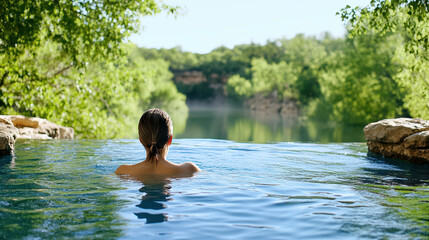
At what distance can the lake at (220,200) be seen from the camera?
12.9ft

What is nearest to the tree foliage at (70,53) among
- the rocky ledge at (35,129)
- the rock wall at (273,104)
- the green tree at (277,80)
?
the rocky ledge at (35,129)

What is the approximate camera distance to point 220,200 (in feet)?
17.0

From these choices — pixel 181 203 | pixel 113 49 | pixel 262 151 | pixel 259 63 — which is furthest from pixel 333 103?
pixel 259 63

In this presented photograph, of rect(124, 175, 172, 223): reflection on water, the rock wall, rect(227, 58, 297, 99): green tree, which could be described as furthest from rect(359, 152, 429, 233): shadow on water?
rect(227, 58, 297, 99): green tree

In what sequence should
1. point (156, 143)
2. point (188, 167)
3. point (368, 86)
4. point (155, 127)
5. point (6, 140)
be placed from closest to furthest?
point (155, 127)
point (156, 143)
point (188, 167)
point (6, 140)
point (368, 86)

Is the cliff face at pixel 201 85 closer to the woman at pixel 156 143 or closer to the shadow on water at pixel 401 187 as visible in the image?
the shadow on water at pixel 401 187

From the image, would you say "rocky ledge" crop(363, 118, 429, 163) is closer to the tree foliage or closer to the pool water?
the pool water

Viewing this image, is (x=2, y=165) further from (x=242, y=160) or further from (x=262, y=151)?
(x=262, y=151)

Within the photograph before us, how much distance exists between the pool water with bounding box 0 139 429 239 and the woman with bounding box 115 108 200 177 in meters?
0.16

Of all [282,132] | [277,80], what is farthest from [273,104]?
[282,132]

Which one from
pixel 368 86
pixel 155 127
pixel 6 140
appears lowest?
pixel 6 140

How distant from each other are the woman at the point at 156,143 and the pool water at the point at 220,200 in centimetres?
16

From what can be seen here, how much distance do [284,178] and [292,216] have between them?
241 centimetres

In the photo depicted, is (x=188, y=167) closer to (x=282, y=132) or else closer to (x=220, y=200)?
(x=220, y=200)
